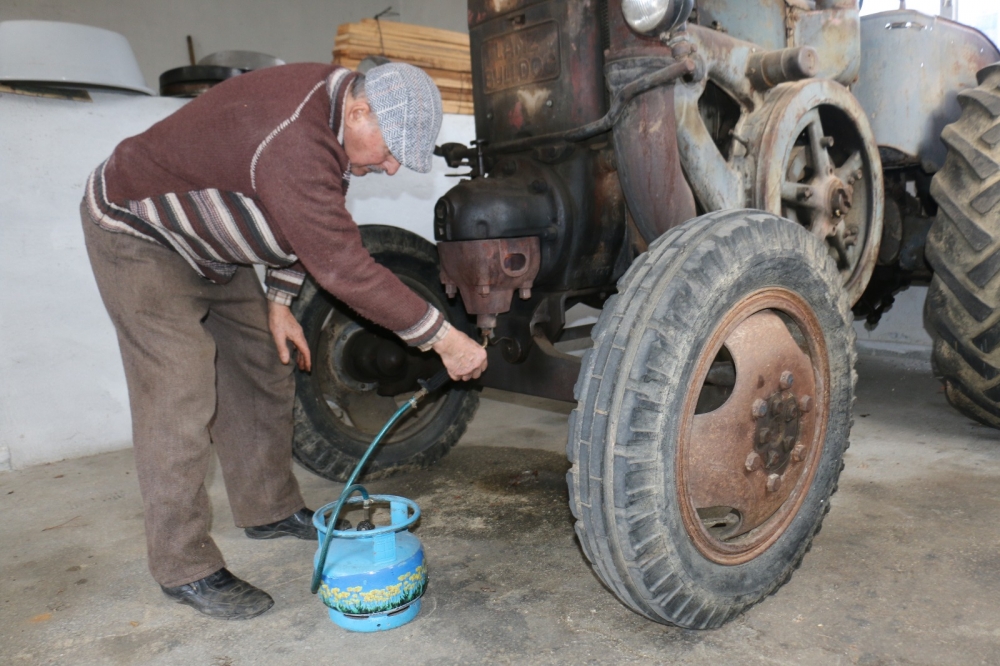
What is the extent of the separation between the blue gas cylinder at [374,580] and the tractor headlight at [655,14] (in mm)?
1368

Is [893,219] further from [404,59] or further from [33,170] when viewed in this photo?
[33,170]

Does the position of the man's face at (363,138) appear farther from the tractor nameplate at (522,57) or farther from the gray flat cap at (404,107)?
the tractor nameplate at (522,57)

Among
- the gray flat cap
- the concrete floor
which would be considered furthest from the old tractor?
the gray flat cap

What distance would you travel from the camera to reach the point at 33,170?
11.0ft

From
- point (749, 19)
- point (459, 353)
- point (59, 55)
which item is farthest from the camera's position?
point (59, 55)

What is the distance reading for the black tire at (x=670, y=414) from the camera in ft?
5.19

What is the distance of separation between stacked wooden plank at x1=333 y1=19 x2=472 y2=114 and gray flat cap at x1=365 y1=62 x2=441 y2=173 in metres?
2.57

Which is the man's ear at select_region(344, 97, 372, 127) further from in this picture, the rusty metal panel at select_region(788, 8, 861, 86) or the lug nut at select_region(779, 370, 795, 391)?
the rusty metal panel at select_region(788, 8, 861, 86)

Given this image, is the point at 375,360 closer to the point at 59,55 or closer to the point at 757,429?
the point at 757,429

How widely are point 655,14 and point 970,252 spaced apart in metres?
1.54

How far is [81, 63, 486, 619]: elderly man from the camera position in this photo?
179cm

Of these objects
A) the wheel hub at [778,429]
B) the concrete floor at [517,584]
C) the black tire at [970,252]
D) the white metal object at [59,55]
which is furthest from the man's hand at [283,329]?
the black tire at [970,252]

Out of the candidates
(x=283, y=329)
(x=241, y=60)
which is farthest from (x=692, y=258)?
(x=241, y=60)

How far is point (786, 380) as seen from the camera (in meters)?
1.87
